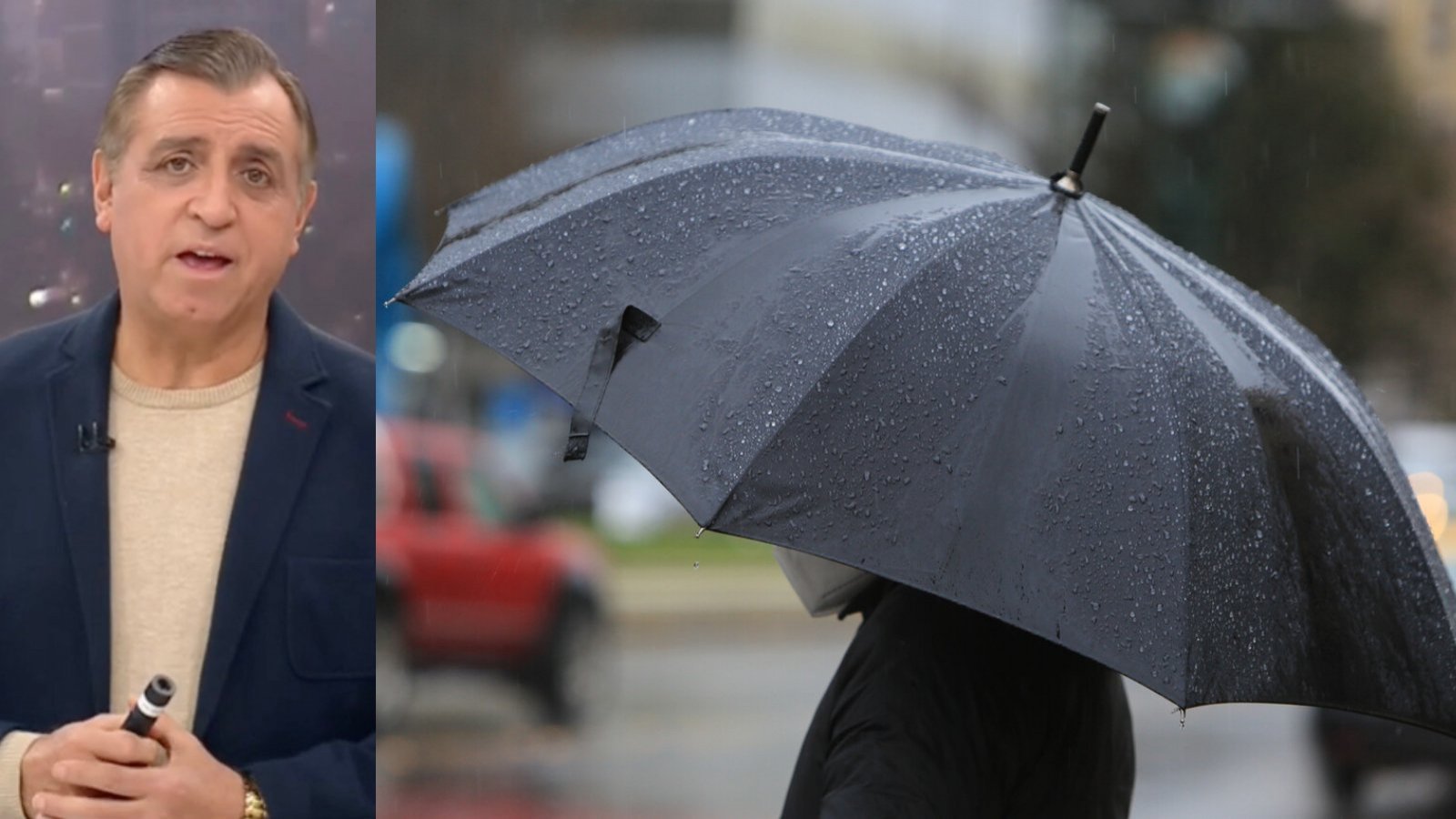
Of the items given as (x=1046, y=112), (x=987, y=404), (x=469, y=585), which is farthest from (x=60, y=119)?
(x=1046, y=112)

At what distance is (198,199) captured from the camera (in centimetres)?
213

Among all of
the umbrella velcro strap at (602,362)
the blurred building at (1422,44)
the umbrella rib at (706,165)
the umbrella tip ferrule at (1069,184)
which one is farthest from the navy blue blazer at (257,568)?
the blurred building at (1422,44)

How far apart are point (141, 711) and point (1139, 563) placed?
108 cm

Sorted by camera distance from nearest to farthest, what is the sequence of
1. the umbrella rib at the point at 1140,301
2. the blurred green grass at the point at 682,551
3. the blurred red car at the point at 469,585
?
1. the umbrella rib at the point at 1140,301
2. the blurred red car at the point at 469,585
3. the blurred green grass at the point at 682,551

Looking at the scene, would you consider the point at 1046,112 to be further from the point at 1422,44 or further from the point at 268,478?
the point at 268,478

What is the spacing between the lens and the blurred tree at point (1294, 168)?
19.0 metres

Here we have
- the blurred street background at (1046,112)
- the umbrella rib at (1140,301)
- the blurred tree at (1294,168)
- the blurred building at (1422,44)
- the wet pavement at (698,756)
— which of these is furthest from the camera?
the blurred building at (1422,44)

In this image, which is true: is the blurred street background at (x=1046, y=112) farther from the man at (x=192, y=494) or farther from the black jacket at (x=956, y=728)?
the black jacket at (x=956, y=728)

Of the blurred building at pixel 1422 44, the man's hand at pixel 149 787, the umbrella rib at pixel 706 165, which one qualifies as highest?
the umbrella rib at pixel 706 165

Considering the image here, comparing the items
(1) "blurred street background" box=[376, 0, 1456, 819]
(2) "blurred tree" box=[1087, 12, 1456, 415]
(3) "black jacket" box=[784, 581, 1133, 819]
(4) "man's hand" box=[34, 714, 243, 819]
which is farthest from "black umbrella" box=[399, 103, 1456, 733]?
(2) "blurred tree" box=[1087, 12, 1456, 415]

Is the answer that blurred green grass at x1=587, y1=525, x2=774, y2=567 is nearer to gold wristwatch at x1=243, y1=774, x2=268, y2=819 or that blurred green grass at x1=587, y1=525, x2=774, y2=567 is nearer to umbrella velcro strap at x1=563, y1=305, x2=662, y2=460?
gold wristwatch at x1=243, y1=774, x2=268, y2=819

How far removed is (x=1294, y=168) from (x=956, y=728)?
60.2ft

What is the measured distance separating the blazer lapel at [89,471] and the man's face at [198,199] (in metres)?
0.06

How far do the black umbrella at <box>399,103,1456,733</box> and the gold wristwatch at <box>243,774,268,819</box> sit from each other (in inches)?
23.6
